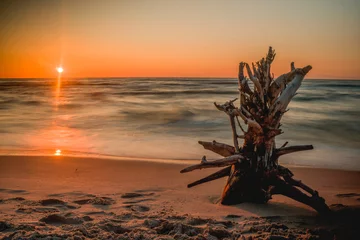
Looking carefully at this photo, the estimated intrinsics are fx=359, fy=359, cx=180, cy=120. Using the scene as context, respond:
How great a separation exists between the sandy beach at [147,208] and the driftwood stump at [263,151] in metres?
0.21

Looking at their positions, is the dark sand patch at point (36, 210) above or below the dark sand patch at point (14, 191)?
above

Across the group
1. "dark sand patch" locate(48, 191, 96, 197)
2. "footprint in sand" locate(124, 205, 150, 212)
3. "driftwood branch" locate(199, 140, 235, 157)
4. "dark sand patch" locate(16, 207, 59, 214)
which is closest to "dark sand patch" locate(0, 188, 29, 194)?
"dark sand patch" locate(48, 191, 96, 197)

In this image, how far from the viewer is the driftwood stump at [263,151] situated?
178 inches

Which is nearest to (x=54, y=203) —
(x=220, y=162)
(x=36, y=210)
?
(x=36, y=210)

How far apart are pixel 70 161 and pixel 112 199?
3074 mm

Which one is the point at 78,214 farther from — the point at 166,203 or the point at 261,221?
the point at 261,221

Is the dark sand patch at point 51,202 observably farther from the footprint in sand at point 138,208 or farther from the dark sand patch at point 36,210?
the footprint in sand at point 138,208

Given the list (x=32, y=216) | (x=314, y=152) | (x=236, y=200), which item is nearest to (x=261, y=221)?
(x=236, y=200)

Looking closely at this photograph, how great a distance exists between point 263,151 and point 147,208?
5.45 feet

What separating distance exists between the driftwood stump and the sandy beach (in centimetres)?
21

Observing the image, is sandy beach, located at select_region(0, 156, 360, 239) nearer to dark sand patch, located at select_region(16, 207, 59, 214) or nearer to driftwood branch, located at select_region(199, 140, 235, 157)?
dark sand patch, located at select_region(16, 207, 59, 214)

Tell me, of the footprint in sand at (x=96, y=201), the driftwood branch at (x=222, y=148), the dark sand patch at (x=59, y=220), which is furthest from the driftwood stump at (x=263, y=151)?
the dark sand patch at (x=59, y=220)

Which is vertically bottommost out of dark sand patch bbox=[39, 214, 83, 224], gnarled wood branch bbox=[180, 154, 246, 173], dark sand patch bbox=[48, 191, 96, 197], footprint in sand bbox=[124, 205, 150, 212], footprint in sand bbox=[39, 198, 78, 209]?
dark sand patch bbox=[48, 191, 96, 197]

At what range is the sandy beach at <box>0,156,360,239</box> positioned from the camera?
3.66 meters
